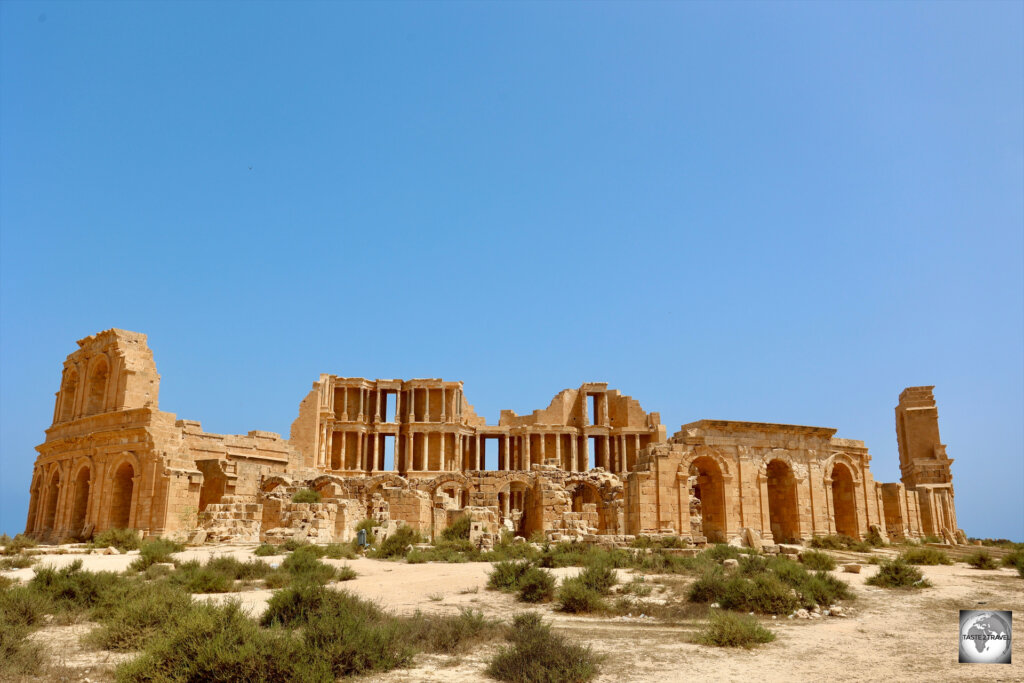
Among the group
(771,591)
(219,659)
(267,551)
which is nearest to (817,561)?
(771,591)

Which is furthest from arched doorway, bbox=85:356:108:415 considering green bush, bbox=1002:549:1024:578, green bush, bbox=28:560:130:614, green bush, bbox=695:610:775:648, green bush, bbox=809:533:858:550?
green bush, bbox=1002:549:1024:578

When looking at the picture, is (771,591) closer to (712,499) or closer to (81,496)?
(712,499)

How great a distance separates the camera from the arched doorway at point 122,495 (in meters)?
27.3

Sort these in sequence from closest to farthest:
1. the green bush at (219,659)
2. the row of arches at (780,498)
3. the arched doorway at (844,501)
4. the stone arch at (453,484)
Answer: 1. the green bush at (219,659)
2. the row of arches at (780,498)
3. the arched doorway at (844,501)
4. the stone arch at (453,484)

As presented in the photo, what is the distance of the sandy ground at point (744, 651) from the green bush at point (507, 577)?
0.20m

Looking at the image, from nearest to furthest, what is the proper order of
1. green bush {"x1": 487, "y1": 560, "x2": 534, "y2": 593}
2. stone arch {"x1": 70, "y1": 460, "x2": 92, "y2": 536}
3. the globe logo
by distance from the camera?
the globe logo → green bush {"x1": 487, "y1": 560, "x2": 534, "y2": 593} → stone arch {"x1": 70, "y1": 460, "x2": 92, "y2": 536}

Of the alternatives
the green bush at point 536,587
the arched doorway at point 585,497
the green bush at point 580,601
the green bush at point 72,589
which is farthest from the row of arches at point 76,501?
the green bush at point 580,601

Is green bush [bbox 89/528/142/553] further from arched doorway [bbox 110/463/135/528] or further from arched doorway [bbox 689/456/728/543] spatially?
arched doorway [bbox 689/456/728/543]

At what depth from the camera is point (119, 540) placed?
896 inches

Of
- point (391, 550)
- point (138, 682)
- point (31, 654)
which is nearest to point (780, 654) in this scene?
point (138, 682)

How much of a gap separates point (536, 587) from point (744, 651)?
4253mm

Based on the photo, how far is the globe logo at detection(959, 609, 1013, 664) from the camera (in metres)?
7.95

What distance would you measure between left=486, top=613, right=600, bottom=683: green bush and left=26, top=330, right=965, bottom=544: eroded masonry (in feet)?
41.4

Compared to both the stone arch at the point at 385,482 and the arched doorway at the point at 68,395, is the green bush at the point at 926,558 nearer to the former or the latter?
the stone arch at the point at 385,482
